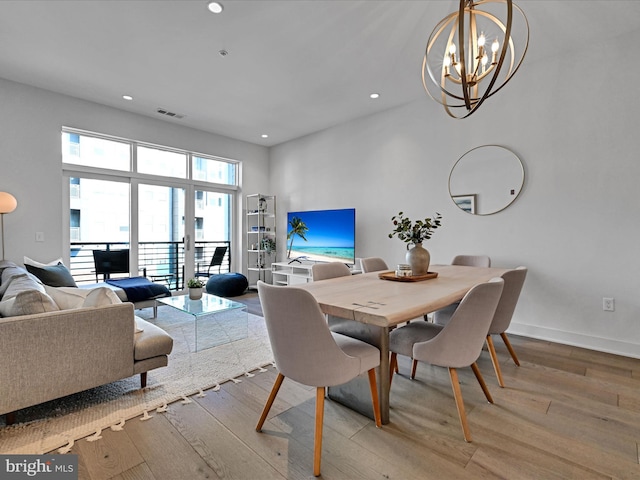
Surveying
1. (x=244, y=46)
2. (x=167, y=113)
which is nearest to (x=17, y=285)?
(x=244, y=46)

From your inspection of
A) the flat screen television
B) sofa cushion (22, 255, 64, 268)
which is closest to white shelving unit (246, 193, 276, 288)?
the flat screen television

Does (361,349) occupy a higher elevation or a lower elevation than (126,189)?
lower

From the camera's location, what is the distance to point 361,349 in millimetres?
1689

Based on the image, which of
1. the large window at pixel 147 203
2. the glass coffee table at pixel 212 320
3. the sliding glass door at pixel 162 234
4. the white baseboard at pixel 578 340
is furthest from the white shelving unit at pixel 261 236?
the white baseboard at pixel 578 340

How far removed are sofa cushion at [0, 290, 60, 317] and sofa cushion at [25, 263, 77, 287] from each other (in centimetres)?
168

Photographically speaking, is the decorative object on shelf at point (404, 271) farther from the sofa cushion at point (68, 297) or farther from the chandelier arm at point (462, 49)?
the sofa cushion at point (68, 297)

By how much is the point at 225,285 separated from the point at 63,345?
3.35 meters

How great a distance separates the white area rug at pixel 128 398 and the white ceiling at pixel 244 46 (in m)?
2.83

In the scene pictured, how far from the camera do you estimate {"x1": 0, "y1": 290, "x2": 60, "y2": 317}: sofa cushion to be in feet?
5.75

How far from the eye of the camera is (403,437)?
1.68 metres

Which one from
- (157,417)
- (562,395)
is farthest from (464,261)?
(157,417)

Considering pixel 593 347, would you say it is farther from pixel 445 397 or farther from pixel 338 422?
pixel 338 422

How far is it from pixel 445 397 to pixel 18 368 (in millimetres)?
2481

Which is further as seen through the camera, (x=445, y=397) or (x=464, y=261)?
(x=464, y=261)
